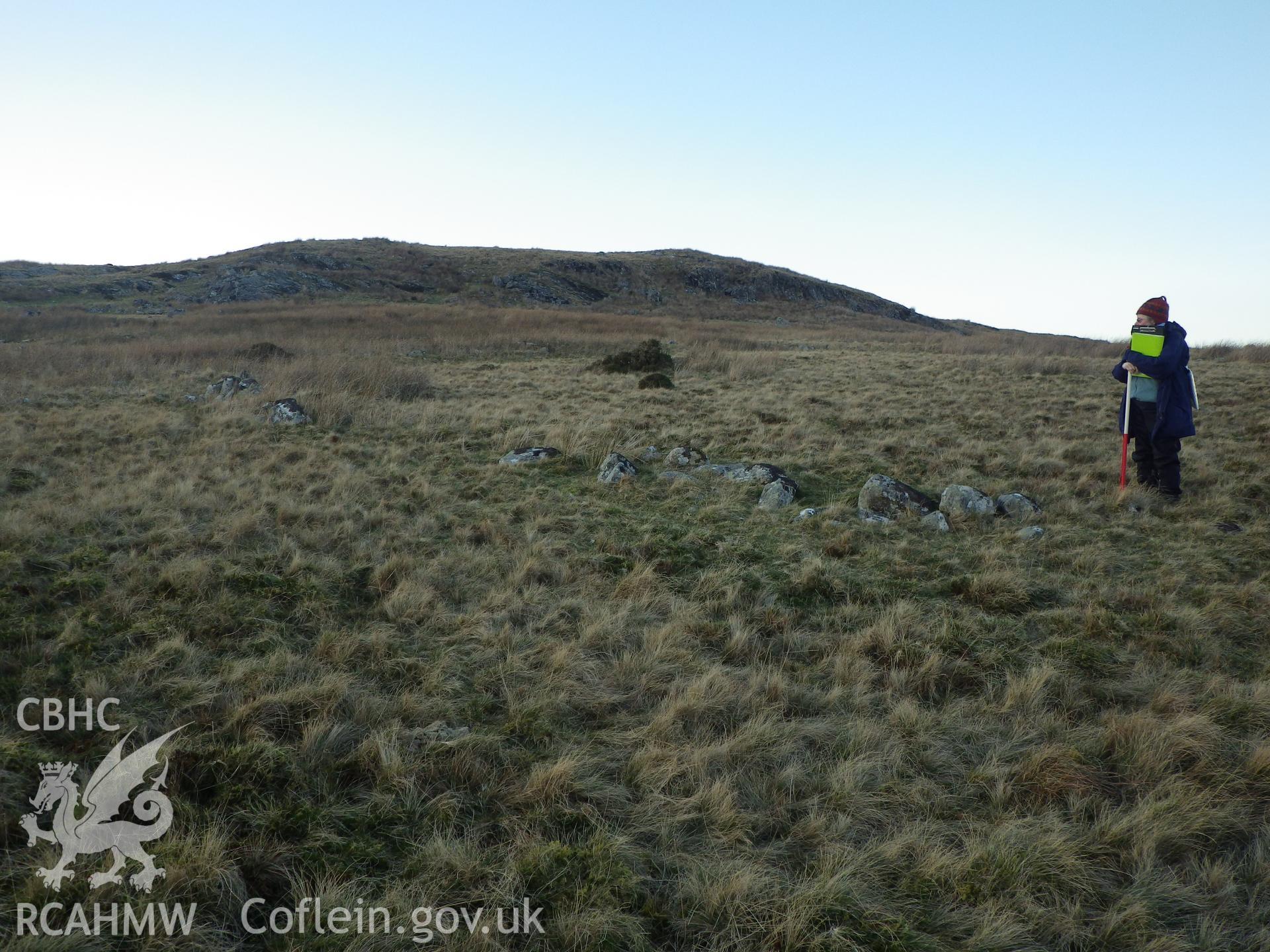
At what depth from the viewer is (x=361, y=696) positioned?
3711 mm

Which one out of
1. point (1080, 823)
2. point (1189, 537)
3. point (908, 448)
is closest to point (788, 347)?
point (908, 448)

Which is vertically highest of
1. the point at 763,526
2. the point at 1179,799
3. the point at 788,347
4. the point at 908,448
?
the point at 788,347

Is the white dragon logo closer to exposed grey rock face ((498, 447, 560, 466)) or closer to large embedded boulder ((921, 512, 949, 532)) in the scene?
exposed grey rock face ((498, 447, 560, 466))

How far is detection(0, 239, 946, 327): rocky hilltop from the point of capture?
139 feet

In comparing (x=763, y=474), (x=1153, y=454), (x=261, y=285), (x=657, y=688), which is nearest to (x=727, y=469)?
(x=763, y=474)

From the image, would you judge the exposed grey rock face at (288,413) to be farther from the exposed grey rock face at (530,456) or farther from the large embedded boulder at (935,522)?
the large embedded boulder at (935,522)

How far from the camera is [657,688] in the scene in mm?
4066

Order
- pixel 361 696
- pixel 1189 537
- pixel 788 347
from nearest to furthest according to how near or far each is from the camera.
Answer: pixel 361 696, pixel 1189 537, pixel 788 347

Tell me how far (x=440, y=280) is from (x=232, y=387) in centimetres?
4618

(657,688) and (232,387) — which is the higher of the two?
(232,387)

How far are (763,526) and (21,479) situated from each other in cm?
820

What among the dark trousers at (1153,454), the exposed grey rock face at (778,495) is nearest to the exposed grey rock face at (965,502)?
the exposed grey rock face at (778,495)

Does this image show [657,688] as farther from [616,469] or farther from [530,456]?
[530,456]

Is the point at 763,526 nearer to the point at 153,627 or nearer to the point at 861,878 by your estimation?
the point at 861,878
